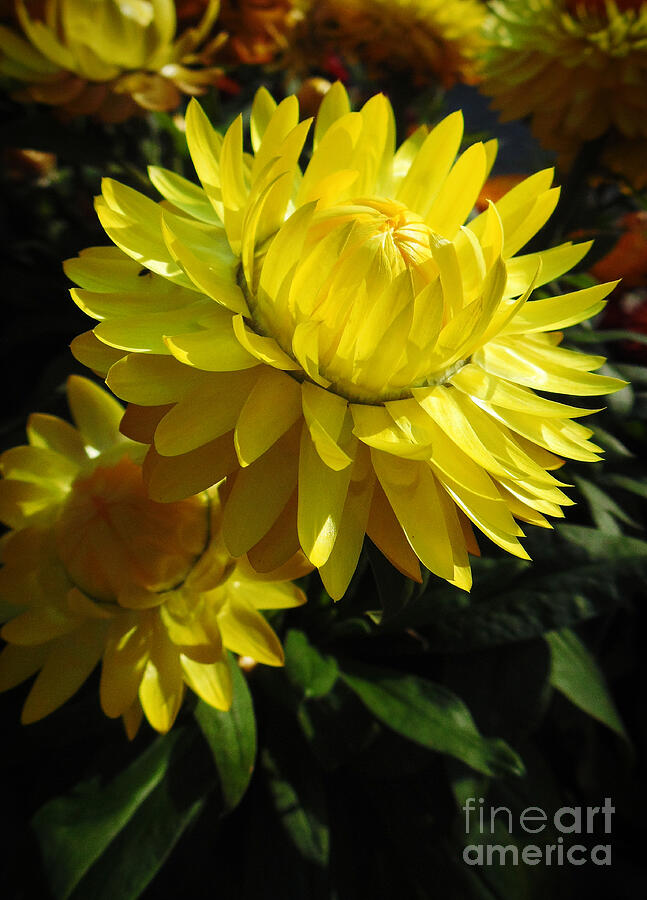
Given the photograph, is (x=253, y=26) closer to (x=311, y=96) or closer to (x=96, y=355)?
(x=311, y=96)

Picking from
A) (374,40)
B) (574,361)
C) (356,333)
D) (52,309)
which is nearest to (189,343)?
(356,333)

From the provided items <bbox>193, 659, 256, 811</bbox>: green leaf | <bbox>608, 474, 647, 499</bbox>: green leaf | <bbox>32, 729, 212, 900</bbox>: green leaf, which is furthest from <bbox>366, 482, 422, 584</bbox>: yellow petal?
<bbox>608, 474, 647, 499</bbox>: green leaf

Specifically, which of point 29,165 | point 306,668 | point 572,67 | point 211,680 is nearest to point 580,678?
point 306,668

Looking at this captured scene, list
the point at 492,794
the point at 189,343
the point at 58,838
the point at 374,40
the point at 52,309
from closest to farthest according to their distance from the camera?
the point at 189,343, the point at 58,838, the point at 492,794, the point at 52,309, the point at 374,40

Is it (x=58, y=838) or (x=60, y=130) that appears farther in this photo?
(x=60, y=130)

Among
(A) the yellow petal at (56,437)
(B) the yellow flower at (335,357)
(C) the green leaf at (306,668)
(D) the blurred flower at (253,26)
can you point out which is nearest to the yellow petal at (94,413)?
(A) the yellow petal at (56,437)

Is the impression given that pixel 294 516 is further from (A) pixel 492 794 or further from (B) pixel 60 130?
(B) pixel 60 130

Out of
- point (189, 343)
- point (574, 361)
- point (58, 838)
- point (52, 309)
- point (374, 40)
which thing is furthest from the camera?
point (374, 40)
